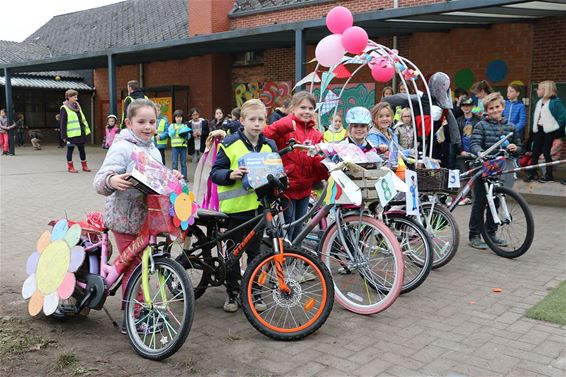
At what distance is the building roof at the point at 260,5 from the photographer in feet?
60.5

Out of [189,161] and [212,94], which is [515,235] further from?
[212,94]

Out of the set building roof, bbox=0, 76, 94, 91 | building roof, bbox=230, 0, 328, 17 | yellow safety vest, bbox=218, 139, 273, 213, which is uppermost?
building roof, bbox=230, 0, 328, 17

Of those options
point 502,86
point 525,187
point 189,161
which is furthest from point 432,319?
point 189,161

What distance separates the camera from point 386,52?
6023 millimetres

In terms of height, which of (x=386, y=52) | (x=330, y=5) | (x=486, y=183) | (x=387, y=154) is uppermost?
(x=330, y=5)

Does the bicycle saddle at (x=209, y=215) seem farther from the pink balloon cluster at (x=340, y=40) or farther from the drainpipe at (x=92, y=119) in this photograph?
the drainpipe at (x=92, y=119)

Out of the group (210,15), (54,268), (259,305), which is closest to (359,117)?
(259,305)

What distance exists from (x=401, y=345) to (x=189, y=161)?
14833 mm

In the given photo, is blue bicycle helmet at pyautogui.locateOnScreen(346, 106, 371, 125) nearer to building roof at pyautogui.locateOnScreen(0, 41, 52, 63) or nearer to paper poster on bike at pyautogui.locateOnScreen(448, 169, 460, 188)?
paper poster on bike at pyautogui.locateOnScreen(448, 169, 460, 188)

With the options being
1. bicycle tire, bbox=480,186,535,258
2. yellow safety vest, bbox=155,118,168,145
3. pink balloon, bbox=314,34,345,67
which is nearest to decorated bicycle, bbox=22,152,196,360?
pink balloon, bbox=314,34,345,67

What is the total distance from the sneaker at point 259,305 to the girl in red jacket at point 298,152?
0.90m

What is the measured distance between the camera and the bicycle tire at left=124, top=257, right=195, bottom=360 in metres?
3.38

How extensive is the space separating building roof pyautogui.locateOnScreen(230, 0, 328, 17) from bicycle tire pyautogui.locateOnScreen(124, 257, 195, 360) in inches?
615

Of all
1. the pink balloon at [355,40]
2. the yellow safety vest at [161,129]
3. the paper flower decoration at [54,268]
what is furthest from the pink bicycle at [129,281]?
the yellow safety vest at [161,129]
